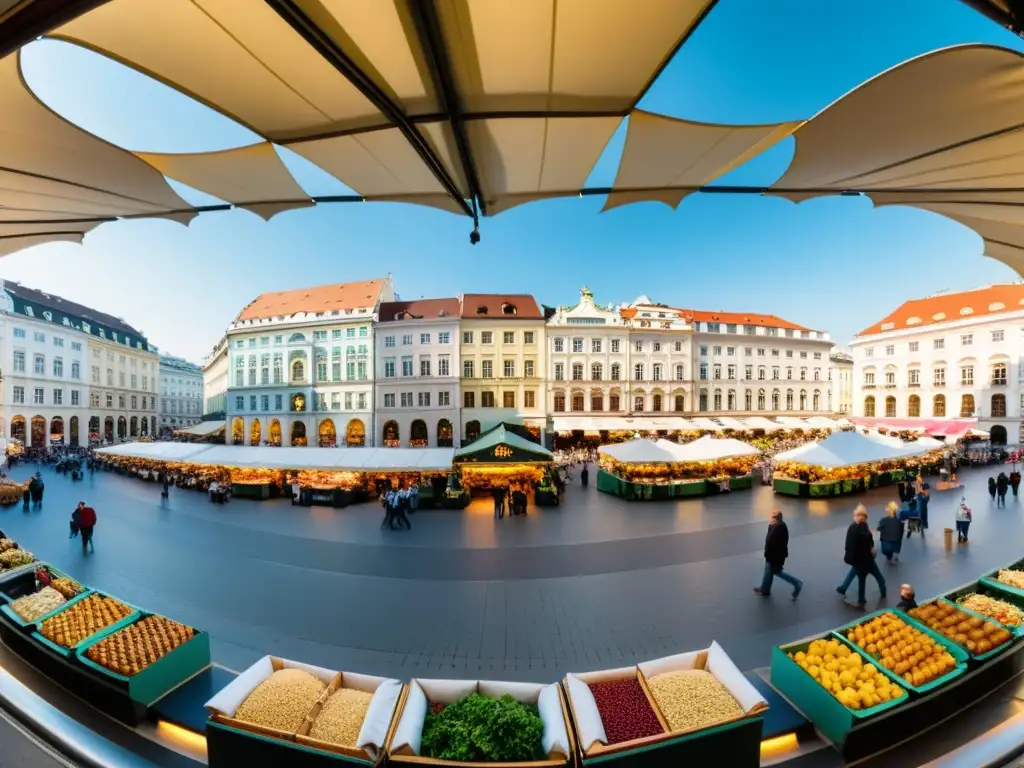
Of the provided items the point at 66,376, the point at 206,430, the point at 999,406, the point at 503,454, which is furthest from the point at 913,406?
the point at 66,376

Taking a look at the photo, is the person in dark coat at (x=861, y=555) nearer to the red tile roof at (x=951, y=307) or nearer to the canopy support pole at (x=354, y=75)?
the canopy support pole at (x=354, y=75)

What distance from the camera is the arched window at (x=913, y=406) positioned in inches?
1587

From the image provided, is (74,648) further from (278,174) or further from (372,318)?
(372,318)

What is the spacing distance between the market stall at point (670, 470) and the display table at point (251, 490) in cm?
1305

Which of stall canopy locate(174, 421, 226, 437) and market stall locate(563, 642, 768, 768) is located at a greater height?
market stall locate(563, 642, 768, 768)

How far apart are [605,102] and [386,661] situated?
18.5 ft

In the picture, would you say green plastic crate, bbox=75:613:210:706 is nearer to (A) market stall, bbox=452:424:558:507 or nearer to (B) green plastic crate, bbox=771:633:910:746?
(B) green plastic crate, bbox=771:633:910:746

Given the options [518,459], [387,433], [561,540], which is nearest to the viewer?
[561,540]

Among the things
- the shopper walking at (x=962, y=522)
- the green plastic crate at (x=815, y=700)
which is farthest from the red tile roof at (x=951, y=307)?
the green plastic crate at (x=815, y=700)

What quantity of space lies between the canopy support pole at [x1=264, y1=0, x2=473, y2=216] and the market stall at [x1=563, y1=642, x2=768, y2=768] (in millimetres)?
3914

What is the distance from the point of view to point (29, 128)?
8.06 feet

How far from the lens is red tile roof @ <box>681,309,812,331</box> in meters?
39.5

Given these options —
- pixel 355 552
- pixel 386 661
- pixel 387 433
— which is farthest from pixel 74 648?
pixel 387 433

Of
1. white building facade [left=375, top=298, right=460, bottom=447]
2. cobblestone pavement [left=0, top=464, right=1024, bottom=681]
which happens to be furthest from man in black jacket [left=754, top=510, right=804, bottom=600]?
white building facade [left=375, top=298, right=460, bottom=447]
